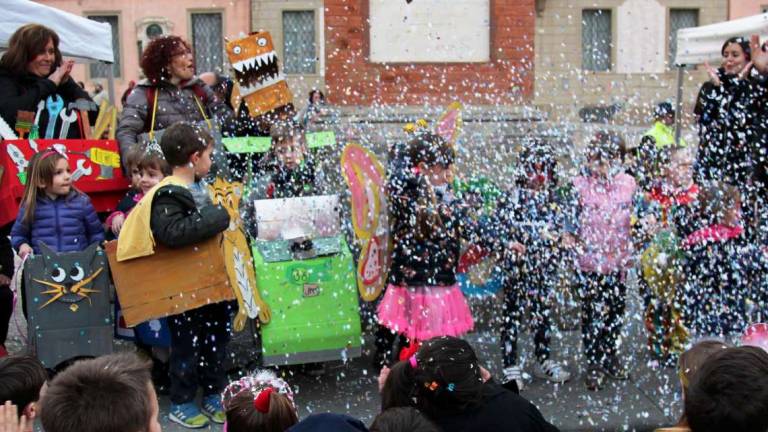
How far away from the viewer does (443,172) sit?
488 cm

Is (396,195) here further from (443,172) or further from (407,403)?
(407,403)

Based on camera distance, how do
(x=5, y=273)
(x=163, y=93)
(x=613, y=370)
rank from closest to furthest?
(x=613, y=370)
(x=5, y=273)
(x=163, y=93)

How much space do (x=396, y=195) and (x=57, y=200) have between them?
1772 millimetres

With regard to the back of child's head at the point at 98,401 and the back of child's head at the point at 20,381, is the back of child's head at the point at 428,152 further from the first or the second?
the back of child's head at the point at 98,401

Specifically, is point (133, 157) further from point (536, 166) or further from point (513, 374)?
point (513, 374)

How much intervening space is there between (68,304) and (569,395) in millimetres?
2558

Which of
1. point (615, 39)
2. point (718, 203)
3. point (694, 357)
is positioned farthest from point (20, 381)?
point (615, 39)

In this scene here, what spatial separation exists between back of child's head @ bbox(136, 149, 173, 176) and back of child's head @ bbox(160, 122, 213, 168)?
39 cm

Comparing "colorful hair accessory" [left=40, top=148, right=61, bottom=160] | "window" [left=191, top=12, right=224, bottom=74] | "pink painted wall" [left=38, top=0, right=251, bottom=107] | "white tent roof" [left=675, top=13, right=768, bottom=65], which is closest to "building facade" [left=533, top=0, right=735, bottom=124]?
"pink painted wall" [left=38, top=0, right=251, bottom=107]

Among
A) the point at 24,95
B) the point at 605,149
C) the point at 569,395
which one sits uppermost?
the point at 24,95

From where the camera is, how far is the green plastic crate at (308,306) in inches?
182

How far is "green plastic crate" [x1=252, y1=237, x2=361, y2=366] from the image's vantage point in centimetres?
463

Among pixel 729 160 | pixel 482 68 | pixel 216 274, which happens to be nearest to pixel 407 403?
pixel 216 274

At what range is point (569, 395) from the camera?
4.76m
